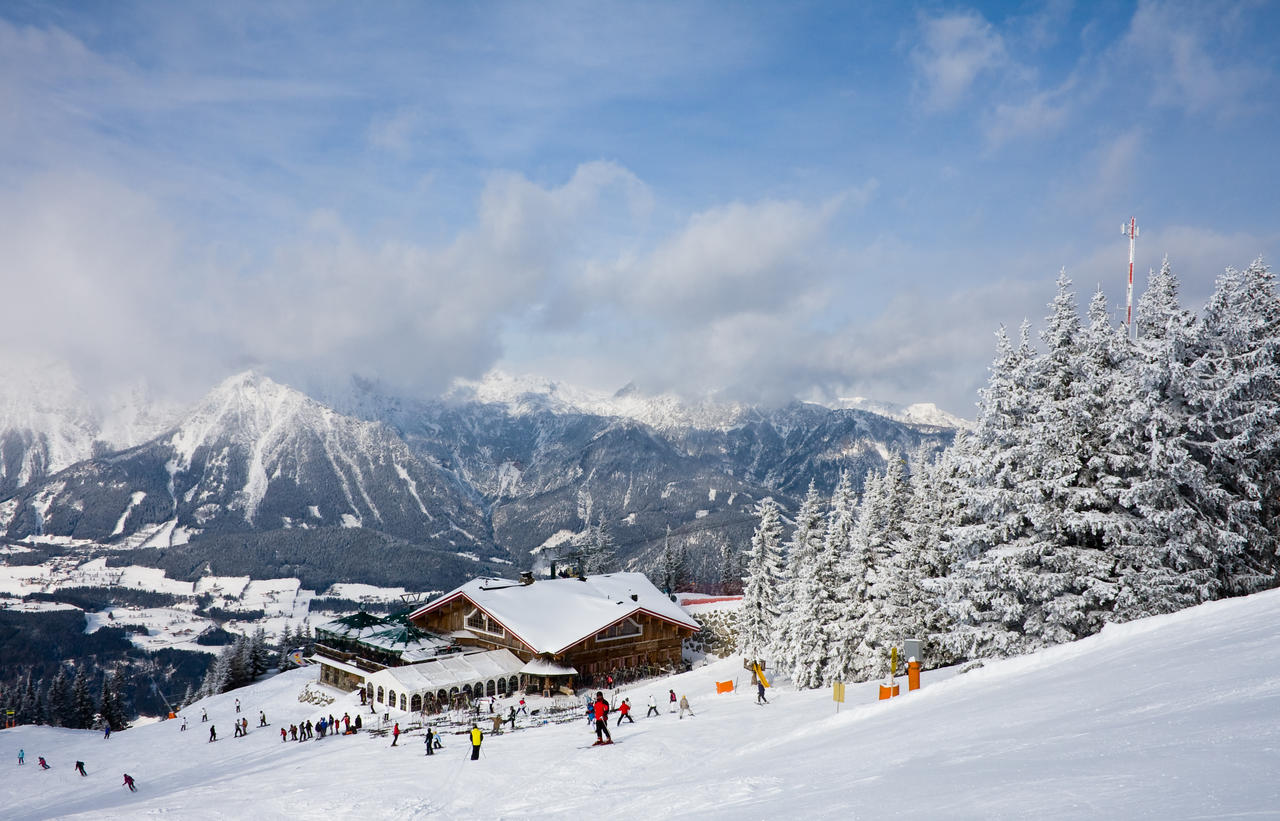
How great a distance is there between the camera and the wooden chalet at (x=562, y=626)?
49.7 metres

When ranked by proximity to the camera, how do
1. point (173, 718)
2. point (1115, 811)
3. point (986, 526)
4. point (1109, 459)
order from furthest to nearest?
point (173, 718)
point (986, 526)
point (1109, 459)
point (1115, 811)

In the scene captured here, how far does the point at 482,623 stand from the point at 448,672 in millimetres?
7989

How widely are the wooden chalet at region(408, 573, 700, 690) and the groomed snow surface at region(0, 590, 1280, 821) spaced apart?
1638cm

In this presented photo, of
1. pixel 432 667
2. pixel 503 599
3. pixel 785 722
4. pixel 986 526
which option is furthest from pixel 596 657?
pixel 986 526

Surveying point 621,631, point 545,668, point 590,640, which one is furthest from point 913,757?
point 621,631

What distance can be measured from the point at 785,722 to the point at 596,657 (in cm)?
3172

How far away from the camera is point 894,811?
7906 millimetres

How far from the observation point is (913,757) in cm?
1101

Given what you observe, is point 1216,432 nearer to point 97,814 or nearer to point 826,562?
point 826,562

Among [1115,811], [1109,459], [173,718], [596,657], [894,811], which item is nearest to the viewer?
[1115,811]

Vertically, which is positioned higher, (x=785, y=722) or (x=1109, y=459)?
(x=1109, y=459)

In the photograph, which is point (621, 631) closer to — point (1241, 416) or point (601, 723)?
point (601, 723)

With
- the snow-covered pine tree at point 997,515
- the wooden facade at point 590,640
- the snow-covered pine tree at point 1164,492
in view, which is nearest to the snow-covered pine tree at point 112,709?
the wooden facade at point 590,640

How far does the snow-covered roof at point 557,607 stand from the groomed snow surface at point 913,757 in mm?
16824
